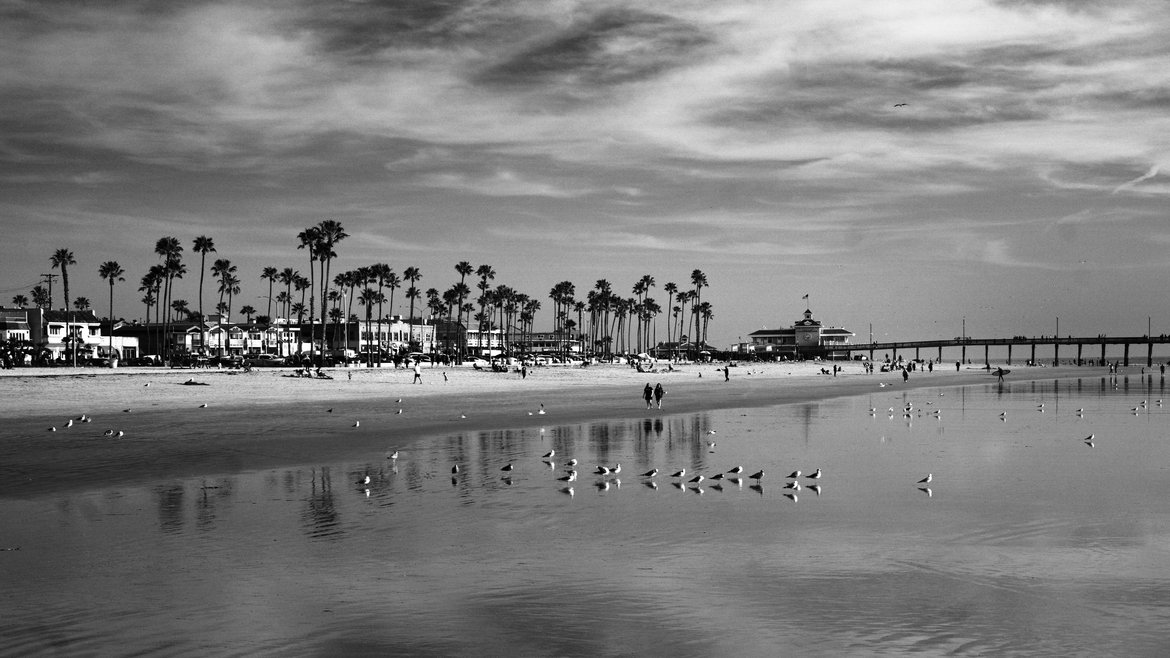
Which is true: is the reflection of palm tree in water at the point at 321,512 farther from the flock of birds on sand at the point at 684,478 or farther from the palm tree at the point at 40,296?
the palm tree at the point at 40,296

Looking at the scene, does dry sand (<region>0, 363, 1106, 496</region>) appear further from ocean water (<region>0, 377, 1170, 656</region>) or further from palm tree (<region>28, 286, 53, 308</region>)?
palm tree (<region>28, 286, 53, 308</region>)

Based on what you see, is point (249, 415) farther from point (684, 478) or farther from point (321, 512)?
point (321, 512)

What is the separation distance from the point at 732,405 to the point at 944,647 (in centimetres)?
3817

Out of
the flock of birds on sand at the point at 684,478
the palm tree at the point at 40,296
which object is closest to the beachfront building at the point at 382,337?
the palm tree at the point at 40,296

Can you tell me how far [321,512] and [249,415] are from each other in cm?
2090

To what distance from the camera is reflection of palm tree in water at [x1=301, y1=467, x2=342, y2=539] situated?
13.1 metres

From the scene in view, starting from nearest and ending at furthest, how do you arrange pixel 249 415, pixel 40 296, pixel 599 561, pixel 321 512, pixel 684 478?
pixel 599 561 < pixel 321 512 < pixel 684 478 < pixel 249 415 < pixel 40 296

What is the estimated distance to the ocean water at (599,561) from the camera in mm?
8391

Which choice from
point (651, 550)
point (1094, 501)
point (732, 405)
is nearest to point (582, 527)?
point (651, 550)

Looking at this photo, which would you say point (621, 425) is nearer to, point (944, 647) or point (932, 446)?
point (932, 446)

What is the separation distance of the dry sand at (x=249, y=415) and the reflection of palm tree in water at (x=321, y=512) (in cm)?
311

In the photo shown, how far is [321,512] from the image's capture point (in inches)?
573

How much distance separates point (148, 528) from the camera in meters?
13.1

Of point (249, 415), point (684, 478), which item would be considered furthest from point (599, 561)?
point (249, 415)
